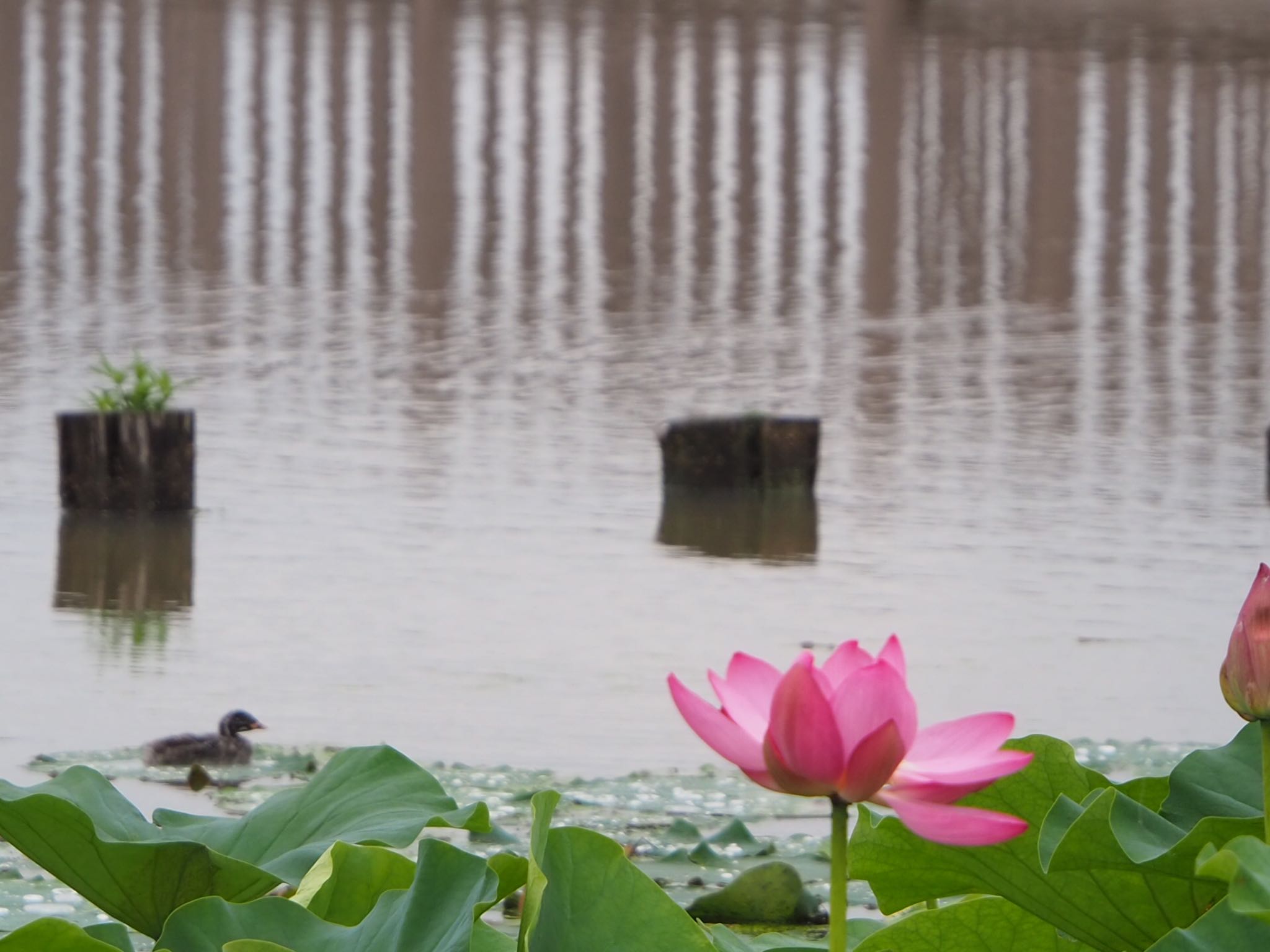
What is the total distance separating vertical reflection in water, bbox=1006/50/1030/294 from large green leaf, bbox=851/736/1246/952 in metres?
13.4

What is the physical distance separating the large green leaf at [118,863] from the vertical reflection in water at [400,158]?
960 centimetres

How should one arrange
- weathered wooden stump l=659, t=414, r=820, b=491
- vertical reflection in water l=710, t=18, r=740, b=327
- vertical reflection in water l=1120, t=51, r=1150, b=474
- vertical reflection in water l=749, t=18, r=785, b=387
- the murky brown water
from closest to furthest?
the murky brown water < weathered wooden stump l=659, t=414, r=820, b=491 < vertical reflection in water l=1120, t=51, r=1150, b=474 < vertical reflection in water l=749, t=18, r=785, b=387 < vertical reflection in water l=710, t=18, r=740, b=327

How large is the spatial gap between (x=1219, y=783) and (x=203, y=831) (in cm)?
75

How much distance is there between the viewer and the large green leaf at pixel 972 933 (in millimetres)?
1288

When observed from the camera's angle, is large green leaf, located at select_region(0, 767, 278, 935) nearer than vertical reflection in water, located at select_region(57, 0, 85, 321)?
Yes

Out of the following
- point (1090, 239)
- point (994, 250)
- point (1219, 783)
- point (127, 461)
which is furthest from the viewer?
point (1090, 239)

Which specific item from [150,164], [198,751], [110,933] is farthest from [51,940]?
[150,164]

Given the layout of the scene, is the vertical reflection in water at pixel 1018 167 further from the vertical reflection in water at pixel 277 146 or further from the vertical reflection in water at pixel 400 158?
the vertical reflection in water at pixel 277 146

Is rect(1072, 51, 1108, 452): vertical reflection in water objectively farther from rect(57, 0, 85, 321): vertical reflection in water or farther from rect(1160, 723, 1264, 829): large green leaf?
rect(1160, 723, 1264, 829): large green leaf

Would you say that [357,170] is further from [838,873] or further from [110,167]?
[838,873]

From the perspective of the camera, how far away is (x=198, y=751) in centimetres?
365

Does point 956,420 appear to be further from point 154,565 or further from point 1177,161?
point 1177,161

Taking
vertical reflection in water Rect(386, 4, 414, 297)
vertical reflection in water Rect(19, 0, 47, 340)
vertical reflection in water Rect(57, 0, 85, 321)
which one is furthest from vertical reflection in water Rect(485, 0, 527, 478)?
vertical reflection in water Rect(19, 0, 47, 340)

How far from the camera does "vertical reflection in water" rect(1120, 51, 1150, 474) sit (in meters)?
9.88
